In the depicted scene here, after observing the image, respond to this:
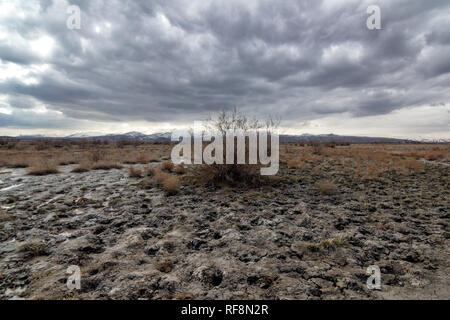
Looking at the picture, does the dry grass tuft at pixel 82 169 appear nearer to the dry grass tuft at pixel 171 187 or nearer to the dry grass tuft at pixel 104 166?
the dry grass tuft at pixel 104 166

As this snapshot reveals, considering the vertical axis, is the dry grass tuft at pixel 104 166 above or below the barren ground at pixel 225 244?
above

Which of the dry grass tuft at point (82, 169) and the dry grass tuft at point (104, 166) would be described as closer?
the dry grass tuft at point (82, 169)

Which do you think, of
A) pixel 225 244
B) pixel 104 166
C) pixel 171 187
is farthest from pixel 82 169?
pixel 225 244

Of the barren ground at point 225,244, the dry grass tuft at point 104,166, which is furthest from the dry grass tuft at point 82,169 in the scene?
the barren ground at point 225,244

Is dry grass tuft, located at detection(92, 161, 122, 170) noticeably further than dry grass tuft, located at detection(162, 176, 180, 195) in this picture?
Yes

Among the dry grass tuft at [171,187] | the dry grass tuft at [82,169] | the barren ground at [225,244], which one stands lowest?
the barren ground at [225,244]

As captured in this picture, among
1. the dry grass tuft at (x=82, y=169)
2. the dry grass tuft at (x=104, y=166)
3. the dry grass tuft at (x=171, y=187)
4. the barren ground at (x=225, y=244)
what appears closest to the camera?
the barren ground at (x=225, y=244)

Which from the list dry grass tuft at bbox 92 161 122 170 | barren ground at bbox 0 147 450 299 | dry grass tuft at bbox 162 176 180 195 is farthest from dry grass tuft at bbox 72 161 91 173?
dry grass tuft at bbox 162 176 180 195

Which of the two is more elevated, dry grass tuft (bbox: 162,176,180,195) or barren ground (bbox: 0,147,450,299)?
dry grass tuft (bbox: 162,176,180,195)

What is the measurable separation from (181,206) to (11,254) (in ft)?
11.9

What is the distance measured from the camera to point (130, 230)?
4699 millimetres

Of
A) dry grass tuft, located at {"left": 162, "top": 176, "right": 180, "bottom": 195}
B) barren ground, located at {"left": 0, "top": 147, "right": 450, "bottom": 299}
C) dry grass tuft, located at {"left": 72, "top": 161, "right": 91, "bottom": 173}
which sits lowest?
barren ground, located at {"left": 0, "top": 147, "right": 450, "bottom": 299}

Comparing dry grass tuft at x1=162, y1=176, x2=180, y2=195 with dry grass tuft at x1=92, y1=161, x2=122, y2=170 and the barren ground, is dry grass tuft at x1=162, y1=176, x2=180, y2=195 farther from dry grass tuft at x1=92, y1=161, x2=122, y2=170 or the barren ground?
dry grass tuft at x1=92, y1=161, x2=122, y2=170
